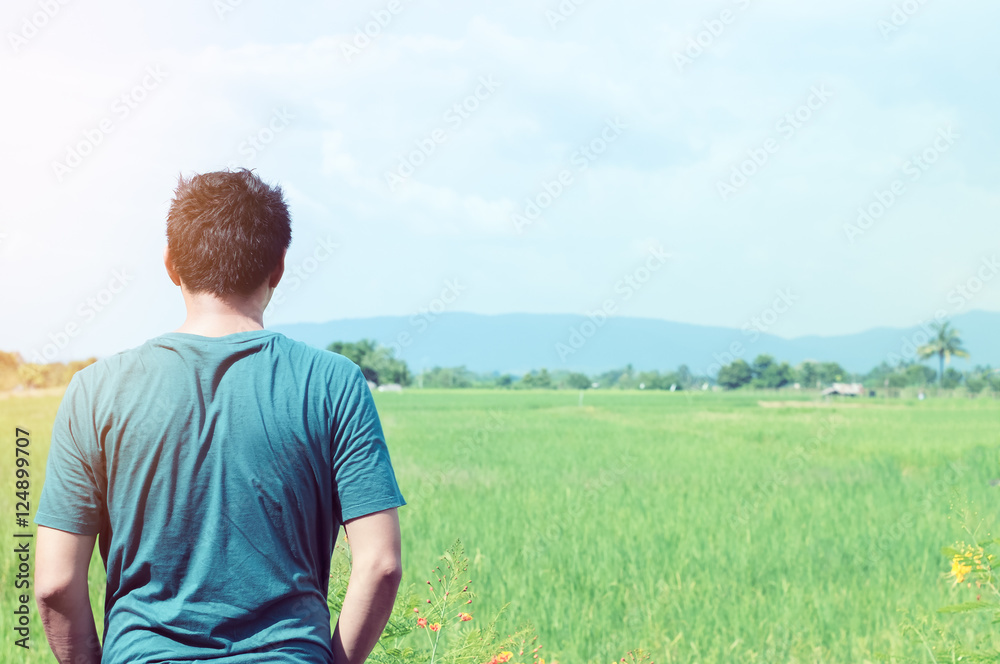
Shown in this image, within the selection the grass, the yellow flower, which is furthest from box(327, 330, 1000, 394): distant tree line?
the yellow flower

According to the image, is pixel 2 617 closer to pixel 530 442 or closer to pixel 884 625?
pixel 884 625

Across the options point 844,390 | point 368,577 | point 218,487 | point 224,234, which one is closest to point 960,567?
point 368,577

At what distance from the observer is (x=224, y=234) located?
158 cm

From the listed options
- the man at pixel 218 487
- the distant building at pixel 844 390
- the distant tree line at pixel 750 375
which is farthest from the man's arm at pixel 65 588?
the distant building at pixel 844 390

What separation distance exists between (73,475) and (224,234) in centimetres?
55

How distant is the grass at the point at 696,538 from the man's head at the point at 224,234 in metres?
2.79

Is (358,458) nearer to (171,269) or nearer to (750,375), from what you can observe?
(171,269)

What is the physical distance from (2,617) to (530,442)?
49.8 ft

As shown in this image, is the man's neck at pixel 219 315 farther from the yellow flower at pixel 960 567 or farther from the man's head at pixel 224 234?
the yellow flower at pixel 960 567

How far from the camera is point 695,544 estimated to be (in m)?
8.09

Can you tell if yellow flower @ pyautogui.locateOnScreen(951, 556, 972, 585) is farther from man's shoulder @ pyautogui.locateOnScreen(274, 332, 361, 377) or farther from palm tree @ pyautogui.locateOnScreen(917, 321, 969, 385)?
palm tree @ pyautogui.locateOnScreen(917, 321, 969, 385)

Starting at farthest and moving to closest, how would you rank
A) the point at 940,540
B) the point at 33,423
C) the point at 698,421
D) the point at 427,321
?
the point at 698,421
the point at 33,423
the point at 427,321
the point at 940,540

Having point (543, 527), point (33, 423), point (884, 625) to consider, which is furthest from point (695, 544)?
point (33, 423)

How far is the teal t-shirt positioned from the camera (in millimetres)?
1438
